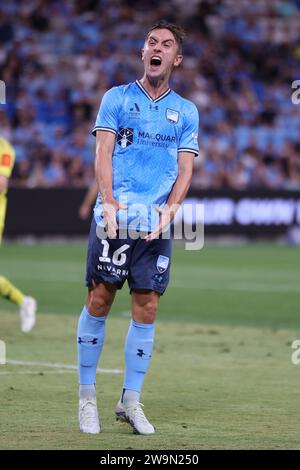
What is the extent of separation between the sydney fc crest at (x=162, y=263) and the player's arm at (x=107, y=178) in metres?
0.38

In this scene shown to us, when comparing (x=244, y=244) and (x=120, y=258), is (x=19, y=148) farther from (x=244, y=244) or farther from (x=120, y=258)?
(x=120, y=258)

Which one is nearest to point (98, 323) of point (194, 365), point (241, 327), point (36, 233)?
point (194, 365)

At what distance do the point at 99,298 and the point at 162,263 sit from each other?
1.49 ft

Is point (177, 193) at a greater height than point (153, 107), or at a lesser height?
lesser

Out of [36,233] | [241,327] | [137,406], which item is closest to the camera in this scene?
[137,406]

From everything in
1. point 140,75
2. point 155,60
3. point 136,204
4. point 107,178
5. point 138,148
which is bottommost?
point 136,204

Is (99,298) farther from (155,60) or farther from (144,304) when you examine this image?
(155,60)

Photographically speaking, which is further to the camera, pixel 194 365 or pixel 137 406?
pixel 194 365

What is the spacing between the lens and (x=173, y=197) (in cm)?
706

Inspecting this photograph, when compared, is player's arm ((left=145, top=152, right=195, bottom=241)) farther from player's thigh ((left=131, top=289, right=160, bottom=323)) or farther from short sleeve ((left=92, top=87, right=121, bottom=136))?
short sleeve ((left=92, top=87, right=121, bottom=136))

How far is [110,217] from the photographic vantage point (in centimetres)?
685

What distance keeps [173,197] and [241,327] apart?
616 centimetres

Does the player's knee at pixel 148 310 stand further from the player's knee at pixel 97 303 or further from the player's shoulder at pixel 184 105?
the player's shoulder at pixel 184 105

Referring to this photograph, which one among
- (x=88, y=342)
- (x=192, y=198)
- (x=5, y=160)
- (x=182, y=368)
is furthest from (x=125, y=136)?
(x=192, y=198)
